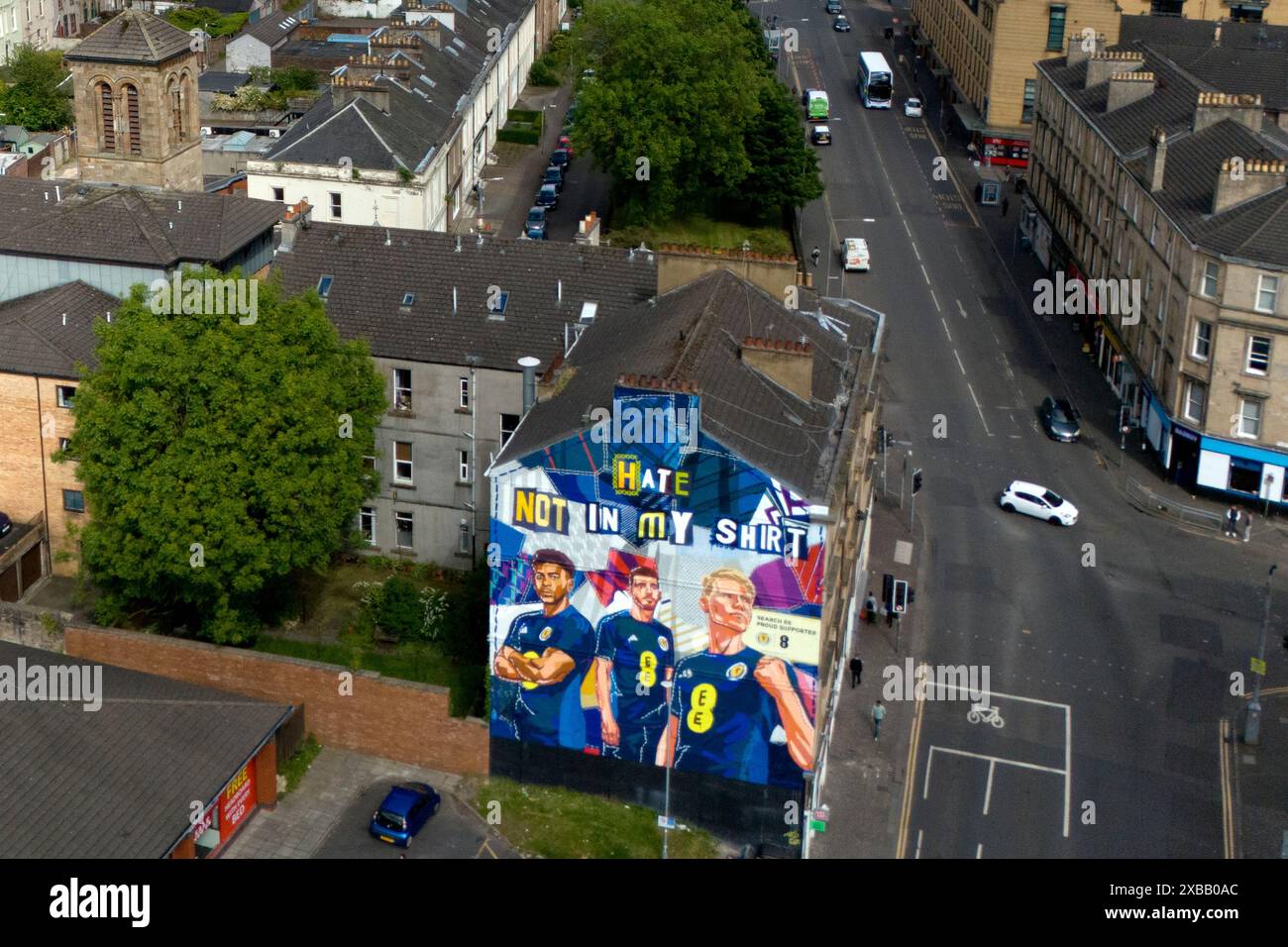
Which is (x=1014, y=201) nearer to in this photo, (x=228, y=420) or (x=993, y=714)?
(x=993, y=714)

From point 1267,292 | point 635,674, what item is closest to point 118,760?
point 635,674

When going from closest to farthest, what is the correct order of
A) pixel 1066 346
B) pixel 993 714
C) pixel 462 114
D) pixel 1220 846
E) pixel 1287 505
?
pixel 1220 846 → pixel 993 714 → pixel 1287 505 → pixel 1066 346 → pixel 462 114

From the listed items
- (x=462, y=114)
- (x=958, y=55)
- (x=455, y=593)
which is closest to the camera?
(x=455, y=593)

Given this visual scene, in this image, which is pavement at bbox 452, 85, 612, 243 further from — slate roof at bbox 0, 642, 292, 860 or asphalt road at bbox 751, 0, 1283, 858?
slate roof at bbox 0, 642, 292, 860

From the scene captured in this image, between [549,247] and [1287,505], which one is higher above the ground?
[549,247]

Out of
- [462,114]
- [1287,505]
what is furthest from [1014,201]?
[1287,505]

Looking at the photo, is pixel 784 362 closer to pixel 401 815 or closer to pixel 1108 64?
pixel 401 815

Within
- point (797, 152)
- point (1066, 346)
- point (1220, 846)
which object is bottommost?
point (1220, 846)

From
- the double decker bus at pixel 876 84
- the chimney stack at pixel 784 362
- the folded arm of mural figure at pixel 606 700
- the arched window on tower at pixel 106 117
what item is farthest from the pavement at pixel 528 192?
the folded arm of mural figure at pixel 606 700
